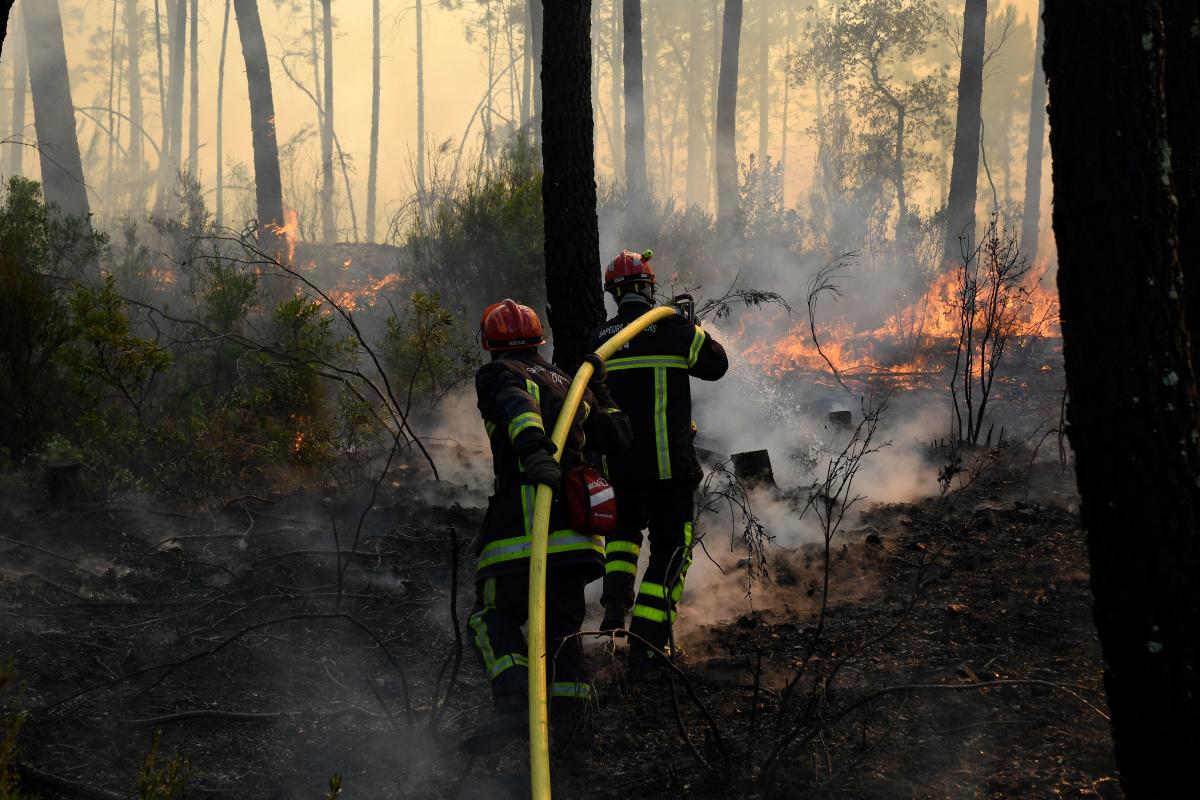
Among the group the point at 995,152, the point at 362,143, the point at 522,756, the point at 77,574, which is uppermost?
the point at 362,143

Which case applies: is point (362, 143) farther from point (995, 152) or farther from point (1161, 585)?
point (1161, 585)

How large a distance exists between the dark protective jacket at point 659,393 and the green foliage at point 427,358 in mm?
3470

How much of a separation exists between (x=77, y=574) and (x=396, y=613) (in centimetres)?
195

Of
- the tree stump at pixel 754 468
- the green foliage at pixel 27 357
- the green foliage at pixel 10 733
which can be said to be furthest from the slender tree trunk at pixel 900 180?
the green foliage at pixel 10 733

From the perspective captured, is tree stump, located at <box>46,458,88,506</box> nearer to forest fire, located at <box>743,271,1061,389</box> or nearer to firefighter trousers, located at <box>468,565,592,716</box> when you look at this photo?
firefighter trousers, located at <box>468,565,592,716</box>

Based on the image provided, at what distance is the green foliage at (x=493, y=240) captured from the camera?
11539mm

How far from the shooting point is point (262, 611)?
547 centimetres

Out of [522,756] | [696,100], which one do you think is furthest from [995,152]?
[522,756]

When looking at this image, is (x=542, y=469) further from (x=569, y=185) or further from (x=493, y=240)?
(x=493, y=240)

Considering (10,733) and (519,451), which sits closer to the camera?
(10,733)

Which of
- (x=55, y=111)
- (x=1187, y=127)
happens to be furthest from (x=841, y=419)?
(x=55, y=111)

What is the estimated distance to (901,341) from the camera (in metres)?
14.9

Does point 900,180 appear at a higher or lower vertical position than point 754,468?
Answer: higher

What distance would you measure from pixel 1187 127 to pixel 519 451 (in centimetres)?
259
